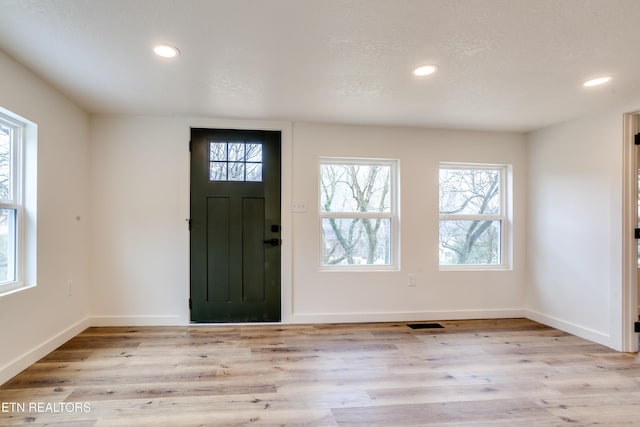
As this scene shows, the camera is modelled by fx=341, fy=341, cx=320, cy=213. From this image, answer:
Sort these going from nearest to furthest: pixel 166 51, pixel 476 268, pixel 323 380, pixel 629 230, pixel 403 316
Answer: pixel 166 51, pixel 323 380, pixel 629 230, pixel 403 316, pixel 476 268

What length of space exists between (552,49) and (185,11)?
2.15 meters

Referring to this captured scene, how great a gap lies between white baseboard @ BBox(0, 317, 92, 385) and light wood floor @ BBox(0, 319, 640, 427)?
0.06 metres

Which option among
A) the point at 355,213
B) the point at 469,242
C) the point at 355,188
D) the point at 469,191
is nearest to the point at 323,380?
the point at 355,213

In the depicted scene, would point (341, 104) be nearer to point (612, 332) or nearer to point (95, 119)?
point (95, 119)

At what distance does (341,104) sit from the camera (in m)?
3.14

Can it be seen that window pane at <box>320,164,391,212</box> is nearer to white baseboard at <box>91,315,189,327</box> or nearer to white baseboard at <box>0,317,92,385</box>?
white baseboard at <box>91,315,189,327</box>

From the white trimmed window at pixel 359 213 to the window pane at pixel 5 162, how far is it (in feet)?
8.73

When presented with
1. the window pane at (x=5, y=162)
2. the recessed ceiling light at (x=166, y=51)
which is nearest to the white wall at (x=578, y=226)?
the recessed ceiling light at (x=166, y=51)

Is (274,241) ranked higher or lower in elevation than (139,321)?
higher

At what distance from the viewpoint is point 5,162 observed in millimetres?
2490

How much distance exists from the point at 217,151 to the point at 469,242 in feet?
10.3

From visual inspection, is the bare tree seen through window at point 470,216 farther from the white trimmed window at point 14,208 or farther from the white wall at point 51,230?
the white trimmed window at point 14,208

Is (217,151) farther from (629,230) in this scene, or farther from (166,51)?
(629,230)

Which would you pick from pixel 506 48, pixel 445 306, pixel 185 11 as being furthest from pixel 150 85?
pixel 445 306
